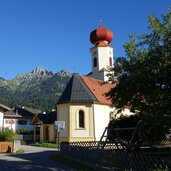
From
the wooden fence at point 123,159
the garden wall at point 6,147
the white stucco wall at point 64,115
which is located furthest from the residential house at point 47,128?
the wooden fence at point 123,159

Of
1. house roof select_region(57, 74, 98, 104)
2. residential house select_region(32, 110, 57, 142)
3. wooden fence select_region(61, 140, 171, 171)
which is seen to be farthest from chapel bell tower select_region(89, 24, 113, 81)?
wooden fence select_region(61, 140, 171, 171)

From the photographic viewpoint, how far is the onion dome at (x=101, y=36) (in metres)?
61.3

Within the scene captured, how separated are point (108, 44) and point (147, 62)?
46340mm

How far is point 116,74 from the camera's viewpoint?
19.4 m

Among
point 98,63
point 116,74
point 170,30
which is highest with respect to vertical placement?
point 98,63

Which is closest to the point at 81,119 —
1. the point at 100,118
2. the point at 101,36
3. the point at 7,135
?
the point at 100,118

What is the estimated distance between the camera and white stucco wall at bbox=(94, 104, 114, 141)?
45.3 m

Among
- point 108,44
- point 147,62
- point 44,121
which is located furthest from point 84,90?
point 147,62

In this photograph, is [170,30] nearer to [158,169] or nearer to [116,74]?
[116,74]

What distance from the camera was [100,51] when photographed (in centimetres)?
6047

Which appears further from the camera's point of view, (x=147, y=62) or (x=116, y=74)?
(x=116, y=74)

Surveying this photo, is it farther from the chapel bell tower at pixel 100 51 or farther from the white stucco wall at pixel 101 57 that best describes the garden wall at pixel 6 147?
the white stucco wall at pixel 101 57

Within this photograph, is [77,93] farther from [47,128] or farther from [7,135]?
[7,135]

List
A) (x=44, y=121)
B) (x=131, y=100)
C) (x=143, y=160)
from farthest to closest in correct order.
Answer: (x=44, y=121), (x=131, y=100), (x=143, y=160)
